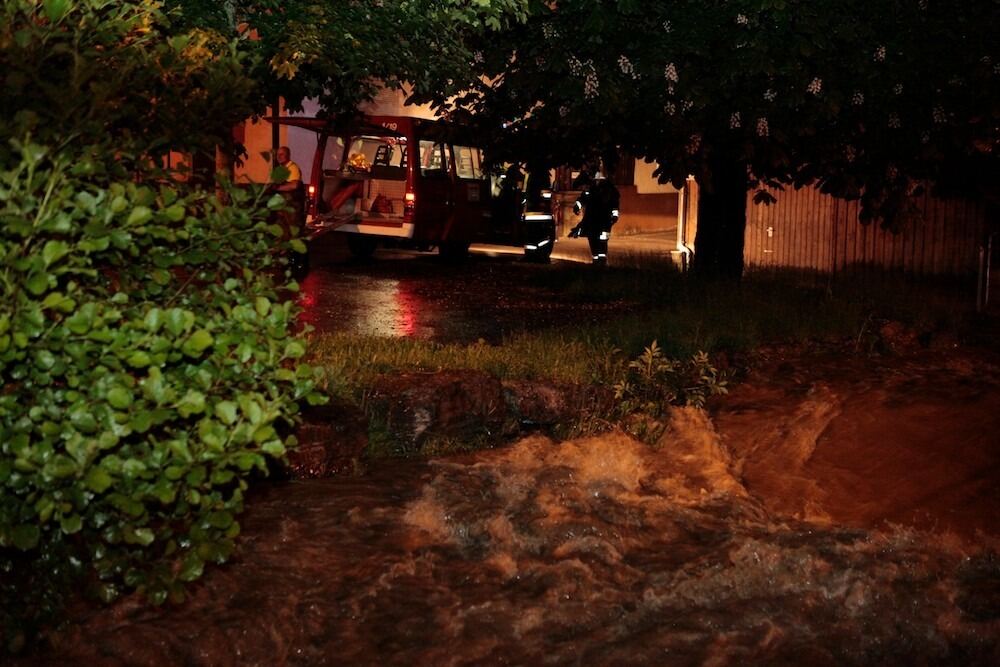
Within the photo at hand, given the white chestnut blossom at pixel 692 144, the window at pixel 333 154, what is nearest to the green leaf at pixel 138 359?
the white chestnut blossom at pixel 692 144

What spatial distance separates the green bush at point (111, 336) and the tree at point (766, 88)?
21.6 ft

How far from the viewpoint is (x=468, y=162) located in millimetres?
21656

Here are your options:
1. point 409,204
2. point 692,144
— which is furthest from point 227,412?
point 409,204

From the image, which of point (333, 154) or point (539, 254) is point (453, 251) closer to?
point (539, 254)

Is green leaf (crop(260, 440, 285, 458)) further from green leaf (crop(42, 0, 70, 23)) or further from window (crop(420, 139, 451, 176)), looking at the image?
window (crop(420, 139, 451, 176))

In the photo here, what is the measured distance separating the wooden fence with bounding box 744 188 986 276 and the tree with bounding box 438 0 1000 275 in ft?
15.7

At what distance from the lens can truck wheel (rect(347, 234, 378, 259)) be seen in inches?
835

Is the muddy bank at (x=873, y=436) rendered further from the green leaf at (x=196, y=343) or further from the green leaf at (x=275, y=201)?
the green leaf at (x=196, y=343)

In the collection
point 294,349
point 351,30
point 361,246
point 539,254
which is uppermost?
point 351,30

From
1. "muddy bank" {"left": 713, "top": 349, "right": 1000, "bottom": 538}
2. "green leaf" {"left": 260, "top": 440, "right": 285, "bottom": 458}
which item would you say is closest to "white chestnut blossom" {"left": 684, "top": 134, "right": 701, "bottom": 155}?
"muddy bank" {"left": 713, "top": 349, "right": 1000, "bottom": 538}

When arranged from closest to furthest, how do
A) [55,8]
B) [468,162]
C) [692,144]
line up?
[55,8] < [692,144] < [468,162]

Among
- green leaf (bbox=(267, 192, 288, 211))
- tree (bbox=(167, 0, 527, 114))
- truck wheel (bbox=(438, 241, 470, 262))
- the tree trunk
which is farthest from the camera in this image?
truck wheel (bbox=(438, 241, 470, 262))

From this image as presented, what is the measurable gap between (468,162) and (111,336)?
61.1 feet

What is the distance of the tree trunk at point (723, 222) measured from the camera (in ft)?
56.5
